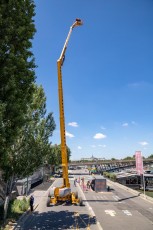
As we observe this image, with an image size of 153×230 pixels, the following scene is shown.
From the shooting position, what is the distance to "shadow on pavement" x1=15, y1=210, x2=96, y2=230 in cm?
2467

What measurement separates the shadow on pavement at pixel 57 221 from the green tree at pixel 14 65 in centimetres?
1093

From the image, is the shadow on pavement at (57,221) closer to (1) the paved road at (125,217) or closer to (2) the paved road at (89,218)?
(2) the paved road at (89,218)

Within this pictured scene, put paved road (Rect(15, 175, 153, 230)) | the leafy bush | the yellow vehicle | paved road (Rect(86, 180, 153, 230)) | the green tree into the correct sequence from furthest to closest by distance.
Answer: the yellow vehicle → the leafy bush → paved road (Rect(86, 180, 153, 230)) → paved road (Rect(15, 175, 153, 230)) → the green tree

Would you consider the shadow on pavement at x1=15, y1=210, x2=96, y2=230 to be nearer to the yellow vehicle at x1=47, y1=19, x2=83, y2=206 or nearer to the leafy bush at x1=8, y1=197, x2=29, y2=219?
the leafy bush at x1=8, y1=197, x2=29, y2=219

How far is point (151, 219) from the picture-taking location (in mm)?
29375

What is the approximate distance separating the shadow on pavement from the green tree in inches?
430

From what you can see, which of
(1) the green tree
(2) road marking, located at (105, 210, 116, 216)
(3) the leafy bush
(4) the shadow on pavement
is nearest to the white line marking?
(2) road marking, located at (105, 210, 116, 216)

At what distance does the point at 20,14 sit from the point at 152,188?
69644 mm

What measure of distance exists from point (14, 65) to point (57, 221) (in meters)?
17.4

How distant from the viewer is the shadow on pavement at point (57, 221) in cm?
2467

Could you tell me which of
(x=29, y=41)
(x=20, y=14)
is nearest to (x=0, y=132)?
(x=29, y=41)

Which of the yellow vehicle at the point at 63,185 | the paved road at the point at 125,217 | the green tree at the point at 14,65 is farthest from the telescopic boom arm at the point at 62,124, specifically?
the green tree at the point at 14,65

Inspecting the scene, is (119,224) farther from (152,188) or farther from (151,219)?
(152,188)

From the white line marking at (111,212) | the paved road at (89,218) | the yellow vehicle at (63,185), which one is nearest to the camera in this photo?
the paved road at (89,218)
